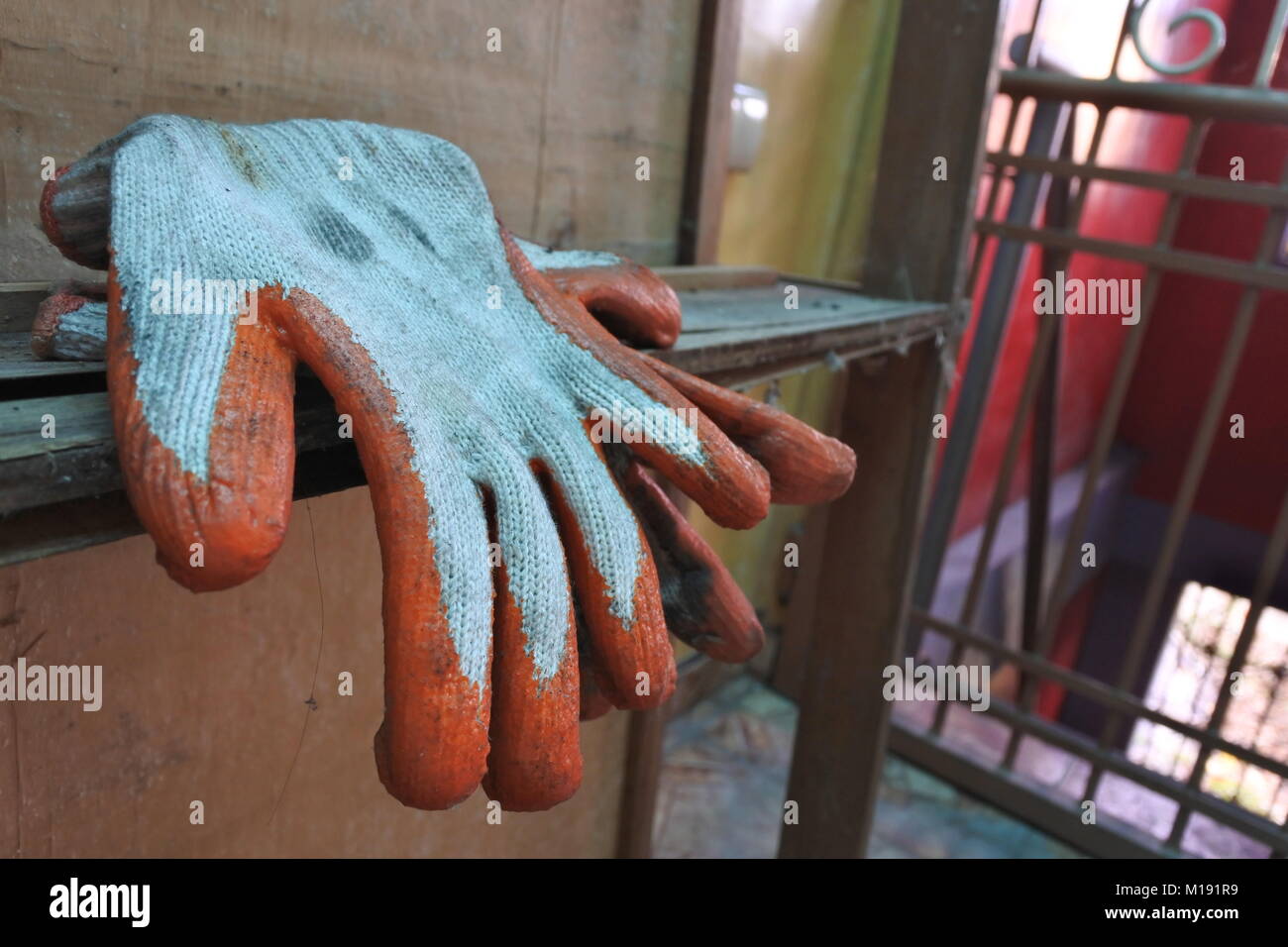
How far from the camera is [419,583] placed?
0.48 metres

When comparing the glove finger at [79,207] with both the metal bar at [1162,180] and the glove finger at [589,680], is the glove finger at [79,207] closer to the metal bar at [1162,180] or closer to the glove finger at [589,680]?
the glove finger at [589,680]

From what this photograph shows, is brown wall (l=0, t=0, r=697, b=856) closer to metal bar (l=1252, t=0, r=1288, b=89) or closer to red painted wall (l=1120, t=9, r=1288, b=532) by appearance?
metal bar (l=1252, t=0, r=1288, b=89)

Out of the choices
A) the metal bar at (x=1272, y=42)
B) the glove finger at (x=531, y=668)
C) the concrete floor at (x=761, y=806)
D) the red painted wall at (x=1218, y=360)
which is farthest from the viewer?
the red painted wall at (x=1218, y=360)

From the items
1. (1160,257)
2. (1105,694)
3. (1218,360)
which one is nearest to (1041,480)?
(1105,694)

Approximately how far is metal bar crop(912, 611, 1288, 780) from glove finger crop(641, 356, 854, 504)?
1949 mm

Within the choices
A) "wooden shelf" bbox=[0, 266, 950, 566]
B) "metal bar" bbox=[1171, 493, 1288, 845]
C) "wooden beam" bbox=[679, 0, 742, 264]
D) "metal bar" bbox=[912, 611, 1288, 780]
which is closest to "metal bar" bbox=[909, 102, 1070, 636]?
"metal bar" bbox=[912, 611, 1288, 780]

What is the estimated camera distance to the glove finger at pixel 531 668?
507 mm

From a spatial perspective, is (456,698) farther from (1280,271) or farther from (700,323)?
(1280,271)

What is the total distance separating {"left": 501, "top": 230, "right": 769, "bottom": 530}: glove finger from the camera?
0.61 metres

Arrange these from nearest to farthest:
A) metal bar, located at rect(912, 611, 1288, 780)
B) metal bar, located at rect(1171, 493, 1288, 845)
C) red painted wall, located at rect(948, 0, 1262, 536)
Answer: metal bar, located at rect(1171, 493, 1288, 845), metal bar, located at rect(912, 611, 1288, 780), red painted wall, located at rect(948, 0, 1262, 536)

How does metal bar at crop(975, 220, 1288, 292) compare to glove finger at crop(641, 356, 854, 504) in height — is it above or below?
above

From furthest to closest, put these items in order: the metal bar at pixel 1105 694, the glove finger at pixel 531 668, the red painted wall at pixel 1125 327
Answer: the red painted wall at pixel 1125 327 → the metal bar at pixel 1105 694 → the glove finger at pixel 531 668

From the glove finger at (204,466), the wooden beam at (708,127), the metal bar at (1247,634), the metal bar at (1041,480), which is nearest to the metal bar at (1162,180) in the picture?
the metal bar at (1041,480)
